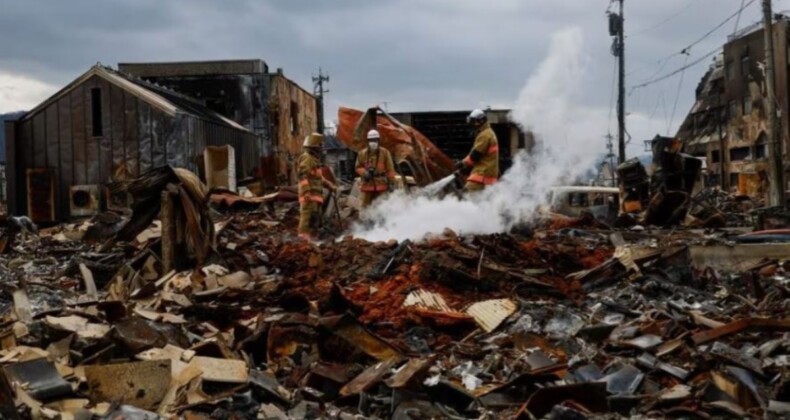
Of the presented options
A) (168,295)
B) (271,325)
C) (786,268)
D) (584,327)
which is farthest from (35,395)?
(786,268)

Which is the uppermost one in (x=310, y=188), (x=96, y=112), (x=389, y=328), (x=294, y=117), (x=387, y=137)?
(x=294, y=117)

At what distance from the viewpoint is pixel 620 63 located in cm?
3231

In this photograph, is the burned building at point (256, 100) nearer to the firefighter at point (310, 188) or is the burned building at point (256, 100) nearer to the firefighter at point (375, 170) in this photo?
the firefighter at point (375, 170)

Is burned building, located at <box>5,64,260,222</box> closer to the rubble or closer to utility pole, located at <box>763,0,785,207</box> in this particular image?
the rubble

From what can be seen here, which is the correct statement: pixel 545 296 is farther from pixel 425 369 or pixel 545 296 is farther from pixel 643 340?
pixel 425 369

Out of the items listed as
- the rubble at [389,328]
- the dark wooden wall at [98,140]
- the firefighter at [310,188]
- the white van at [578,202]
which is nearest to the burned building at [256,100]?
the dark wooden wall at [98,140]

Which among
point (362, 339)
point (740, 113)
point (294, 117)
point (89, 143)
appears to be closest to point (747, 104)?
point (740, 113)

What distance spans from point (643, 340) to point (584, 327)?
658 millimetres

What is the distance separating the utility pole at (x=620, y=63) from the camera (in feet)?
102

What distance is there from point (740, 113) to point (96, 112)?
135 feet

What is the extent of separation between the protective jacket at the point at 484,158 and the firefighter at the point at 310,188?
2518 mm

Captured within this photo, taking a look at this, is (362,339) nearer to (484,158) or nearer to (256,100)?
(484,158)

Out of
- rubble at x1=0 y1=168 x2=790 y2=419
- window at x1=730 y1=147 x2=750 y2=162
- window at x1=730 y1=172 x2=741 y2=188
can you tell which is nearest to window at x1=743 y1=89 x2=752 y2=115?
window at x1=730 y1=147 x2=750 y2=162

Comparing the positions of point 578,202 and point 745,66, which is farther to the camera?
point 745,66
